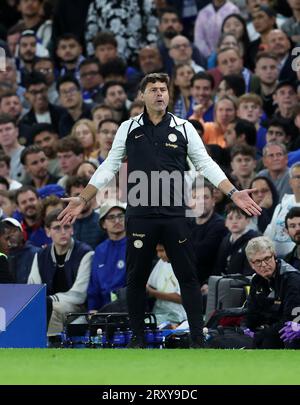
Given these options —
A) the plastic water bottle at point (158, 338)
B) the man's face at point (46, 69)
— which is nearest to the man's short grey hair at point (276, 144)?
the plastic water bottle at point (158, 338)

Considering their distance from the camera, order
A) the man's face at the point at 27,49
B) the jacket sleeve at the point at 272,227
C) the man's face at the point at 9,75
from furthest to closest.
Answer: the man's face at the point at 27,49
the man's face at the point at 9,75
the jacket sleeve at the point at 272,227

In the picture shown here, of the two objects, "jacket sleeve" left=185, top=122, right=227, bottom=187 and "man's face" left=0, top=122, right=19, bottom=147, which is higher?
"man's face" left=0, top=122, right=19, bottom=147

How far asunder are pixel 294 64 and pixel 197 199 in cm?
304

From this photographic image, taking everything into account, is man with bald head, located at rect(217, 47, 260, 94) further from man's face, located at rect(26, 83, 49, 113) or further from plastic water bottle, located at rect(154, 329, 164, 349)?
plastic water bottle, located at rect(154, 329, 164, 349)

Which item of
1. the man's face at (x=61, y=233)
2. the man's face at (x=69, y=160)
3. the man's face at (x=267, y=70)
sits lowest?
the man's face at (x=61, y=233)

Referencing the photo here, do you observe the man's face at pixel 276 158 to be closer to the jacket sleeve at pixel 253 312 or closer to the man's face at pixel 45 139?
the jacket sleeve at pixel 253 312

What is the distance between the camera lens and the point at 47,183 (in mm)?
16578

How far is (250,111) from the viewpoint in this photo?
15.7 m

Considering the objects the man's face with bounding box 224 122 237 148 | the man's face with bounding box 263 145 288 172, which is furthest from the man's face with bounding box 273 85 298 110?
the man's face with bounding box 263 145 288 172

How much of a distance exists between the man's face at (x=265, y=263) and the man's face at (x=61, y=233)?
9.62 feet

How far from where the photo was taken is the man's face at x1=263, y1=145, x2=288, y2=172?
1415 centimetres

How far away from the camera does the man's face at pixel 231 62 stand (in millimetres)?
16891

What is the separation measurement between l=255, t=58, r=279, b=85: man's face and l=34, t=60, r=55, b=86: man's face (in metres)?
3.69

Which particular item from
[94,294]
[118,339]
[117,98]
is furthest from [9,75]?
[118,339]
